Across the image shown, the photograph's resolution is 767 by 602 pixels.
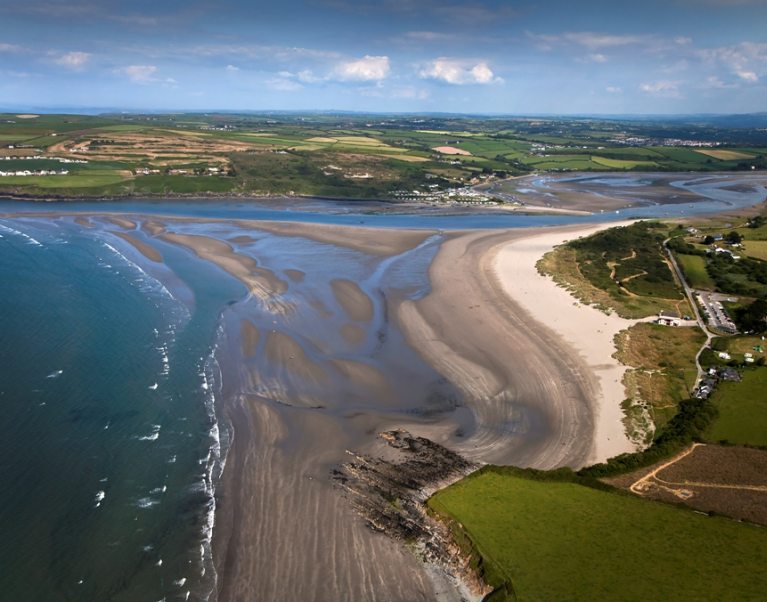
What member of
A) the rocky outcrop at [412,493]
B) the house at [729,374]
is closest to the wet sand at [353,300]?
the rocky outcrop at [412,493]

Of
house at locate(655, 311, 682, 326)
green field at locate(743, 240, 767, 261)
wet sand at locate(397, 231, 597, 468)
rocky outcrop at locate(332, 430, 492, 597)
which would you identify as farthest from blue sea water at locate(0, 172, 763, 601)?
green field at locate(743, 240, 767, 261)

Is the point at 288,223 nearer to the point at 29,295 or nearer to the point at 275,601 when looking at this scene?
the point at 29,295

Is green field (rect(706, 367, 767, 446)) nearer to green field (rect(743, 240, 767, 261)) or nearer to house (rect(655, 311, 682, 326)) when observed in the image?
house (rect(655, 311, 682, 326))

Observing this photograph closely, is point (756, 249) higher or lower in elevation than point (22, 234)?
higher

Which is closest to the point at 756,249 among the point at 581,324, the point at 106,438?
the point at 581,324

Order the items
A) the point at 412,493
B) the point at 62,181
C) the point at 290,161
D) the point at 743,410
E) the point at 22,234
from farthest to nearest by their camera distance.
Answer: the point at 290,161 → the point at 62,181 → the point at 22,234 → the point at 743,410 → the point at 412,493

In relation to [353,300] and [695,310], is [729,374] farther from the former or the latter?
[353,300]
